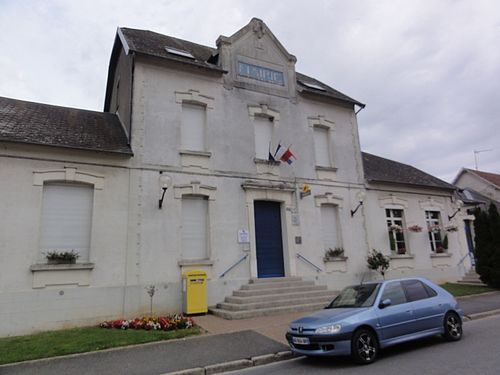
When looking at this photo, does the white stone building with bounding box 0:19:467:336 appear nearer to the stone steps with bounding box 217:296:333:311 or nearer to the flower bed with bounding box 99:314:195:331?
the stone steps with bounding box 217:296:333:311

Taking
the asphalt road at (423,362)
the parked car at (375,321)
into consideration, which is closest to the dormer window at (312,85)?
the parked car at (375,321)

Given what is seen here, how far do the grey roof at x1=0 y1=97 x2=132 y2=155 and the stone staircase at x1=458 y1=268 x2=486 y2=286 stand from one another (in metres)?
15.5

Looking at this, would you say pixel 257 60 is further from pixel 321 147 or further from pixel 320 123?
pixel 321 147

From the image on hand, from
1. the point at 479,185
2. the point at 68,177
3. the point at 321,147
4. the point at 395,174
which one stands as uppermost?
the point at 479,185

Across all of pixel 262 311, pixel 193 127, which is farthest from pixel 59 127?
pixel 262 311

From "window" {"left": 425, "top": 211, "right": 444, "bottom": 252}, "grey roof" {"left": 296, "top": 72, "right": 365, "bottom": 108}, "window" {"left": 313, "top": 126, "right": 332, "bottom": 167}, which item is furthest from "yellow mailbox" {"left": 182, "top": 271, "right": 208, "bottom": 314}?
"window" {"left": 425, "top": 211, "right": 444, "bottom": 252}

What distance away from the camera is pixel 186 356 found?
6793 mm

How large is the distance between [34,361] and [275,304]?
244 inches

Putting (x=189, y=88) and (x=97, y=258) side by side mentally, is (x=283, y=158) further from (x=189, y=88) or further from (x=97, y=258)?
(x=97, y=258)

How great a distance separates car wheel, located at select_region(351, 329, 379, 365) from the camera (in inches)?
235

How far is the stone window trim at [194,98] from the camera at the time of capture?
489 inches

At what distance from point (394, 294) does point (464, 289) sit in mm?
9662

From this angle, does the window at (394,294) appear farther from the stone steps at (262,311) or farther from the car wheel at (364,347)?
the stone steps at (262,311)

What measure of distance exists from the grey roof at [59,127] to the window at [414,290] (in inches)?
322
